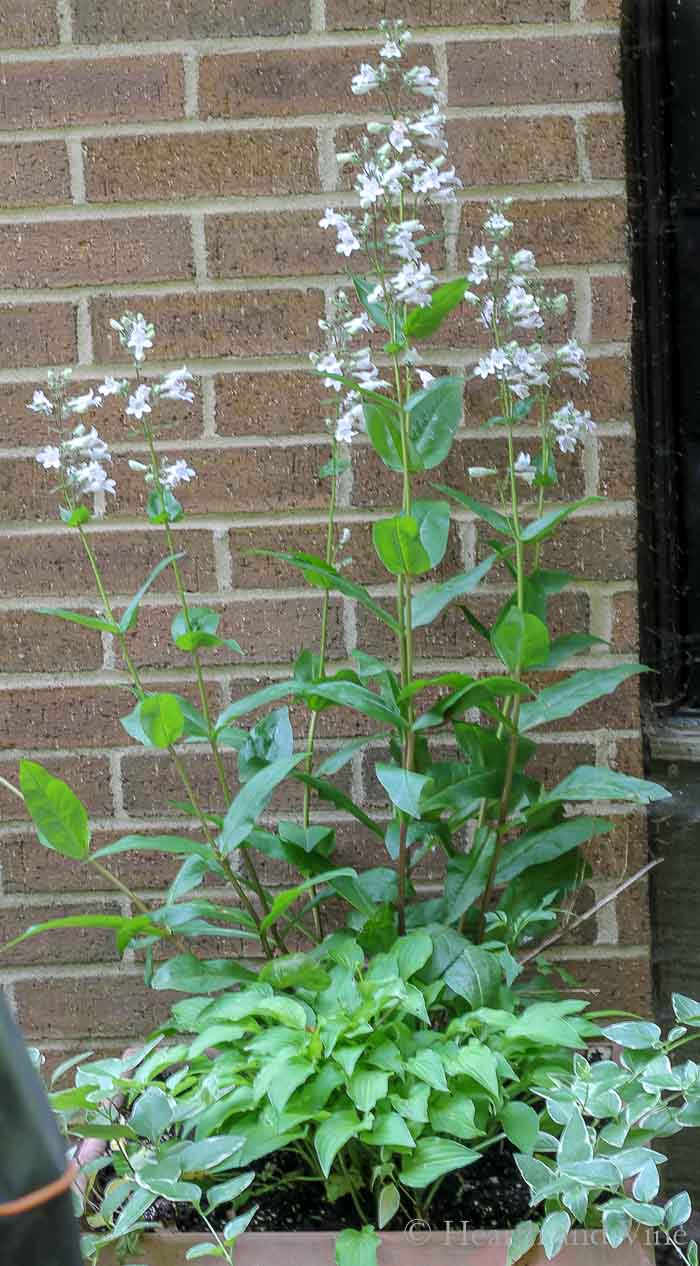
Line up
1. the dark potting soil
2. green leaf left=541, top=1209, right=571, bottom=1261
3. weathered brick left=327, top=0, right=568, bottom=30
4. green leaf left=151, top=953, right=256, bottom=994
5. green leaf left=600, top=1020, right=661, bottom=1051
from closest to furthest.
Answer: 1. green leaf left=541, top=1209, right=571, bottom=1261
2. green leaf left=600, top=1020, right=661, bottom=1051
3. the dark potting soil
4. green leaf left=151, top=953, right=256, bottom=994
5. weathered brick left=327, top=0, right=568, bottom=30

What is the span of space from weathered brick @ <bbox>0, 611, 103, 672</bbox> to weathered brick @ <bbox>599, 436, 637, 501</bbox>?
782mm

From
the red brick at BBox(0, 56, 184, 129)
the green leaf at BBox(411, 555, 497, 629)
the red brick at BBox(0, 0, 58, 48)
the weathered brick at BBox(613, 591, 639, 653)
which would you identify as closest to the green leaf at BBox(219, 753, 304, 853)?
the green leaf at BBox(411, 555, 497, 629)

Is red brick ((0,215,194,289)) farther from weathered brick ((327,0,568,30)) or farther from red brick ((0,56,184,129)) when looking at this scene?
weathered brick ((327,0,568,30))

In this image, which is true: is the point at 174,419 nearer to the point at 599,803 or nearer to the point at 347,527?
the point at 347,527

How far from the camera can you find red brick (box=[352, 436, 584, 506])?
1802mm

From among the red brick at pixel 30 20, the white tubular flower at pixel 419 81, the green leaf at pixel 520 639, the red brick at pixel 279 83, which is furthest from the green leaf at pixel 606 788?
the red brick at pixel 30 20

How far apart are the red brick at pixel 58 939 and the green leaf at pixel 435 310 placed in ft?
3.23

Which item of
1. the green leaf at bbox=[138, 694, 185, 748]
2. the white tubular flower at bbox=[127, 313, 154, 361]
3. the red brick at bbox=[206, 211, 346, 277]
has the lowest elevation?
the green leaf at bbox=[138, 694, 185, 748]

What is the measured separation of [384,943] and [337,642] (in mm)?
469

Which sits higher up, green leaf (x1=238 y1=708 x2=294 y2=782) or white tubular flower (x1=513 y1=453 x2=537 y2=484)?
white tubular flower (x1=513 y1=453 x2=537 y2=484)

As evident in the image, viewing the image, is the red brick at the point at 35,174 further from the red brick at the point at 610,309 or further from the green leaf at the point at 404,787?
the green leaf at the point at 404,787

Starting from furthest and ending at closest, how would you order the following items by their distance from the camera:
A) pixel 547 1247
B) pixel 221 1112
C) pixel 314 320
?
1. pixel 314 320
2. pixel 221 1112
3. pixel 547 1247

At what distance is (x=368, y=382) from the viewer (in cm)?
150

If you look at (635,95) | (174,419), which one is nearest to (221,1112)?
(174,419)
